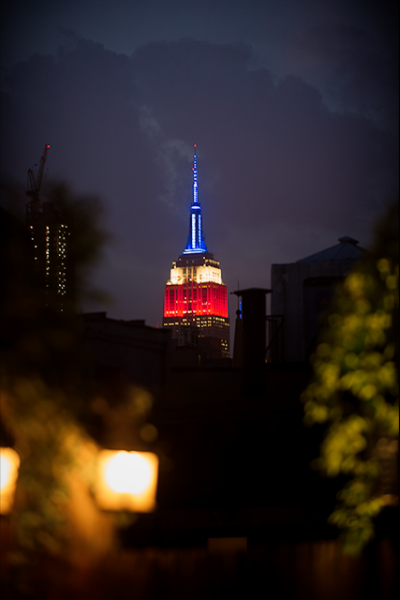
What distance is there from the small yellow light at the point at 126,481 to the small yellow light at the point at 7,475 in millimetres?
1175

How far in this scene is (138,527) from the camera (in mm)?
11438

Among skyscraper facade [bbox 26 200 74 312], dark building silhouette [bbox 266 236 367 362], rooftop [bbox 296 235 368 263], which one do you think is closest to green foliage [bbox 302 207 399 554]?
skyscraper facade [bbox 26 200 74 312]

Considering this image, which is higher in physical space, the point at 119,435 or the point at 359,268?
the point at 359,268

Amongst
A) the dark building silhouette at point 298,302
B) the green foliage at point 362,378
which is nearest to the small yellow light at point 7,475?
the green foliage at point 362,378

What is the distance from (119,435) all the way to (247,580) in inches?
111

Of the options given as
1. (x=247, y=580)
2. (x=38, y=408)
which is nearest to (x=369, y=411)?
(x=247, y=580)

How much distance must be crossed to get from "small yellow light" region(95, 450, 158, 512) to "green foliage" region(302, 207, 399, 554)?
3.08 m

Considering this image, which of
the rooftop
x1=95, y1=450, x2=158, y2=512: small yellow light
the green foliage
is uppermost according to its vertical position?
the rooftop

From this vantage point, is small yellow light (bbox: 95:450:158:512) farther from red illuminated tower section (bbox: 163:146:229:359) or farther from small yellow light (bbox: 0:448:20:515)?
red illuminated tower section (bbox: 163:146:229:359)

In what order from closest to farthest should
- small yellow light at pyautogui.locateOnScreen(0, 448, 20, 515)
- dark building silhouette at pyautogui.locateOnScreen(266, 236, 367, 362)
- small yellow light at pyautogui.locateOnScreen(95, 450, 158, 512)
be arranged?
1. small yellow light at pyautogui.locateOnScreen(0, 448, 20, 515)
2. small yellow light at pyautogui.locateOnScreen(95, 450, 158, 512)
3. dark building silhouette at pyautogui.locateOnScreen(266, 236, 367, 362)

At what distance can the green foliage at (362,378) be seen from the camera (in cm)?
721

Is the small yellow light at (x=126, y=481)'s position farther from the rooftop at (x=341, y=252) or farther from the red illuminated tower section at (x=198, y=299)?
the red illuminated tower section at (x=198, y=299)

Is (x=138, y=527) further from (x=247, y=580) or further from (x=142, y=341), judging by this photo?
(x=142, y=341)

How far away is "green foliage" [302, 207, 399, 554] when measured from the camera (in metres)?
7.21
